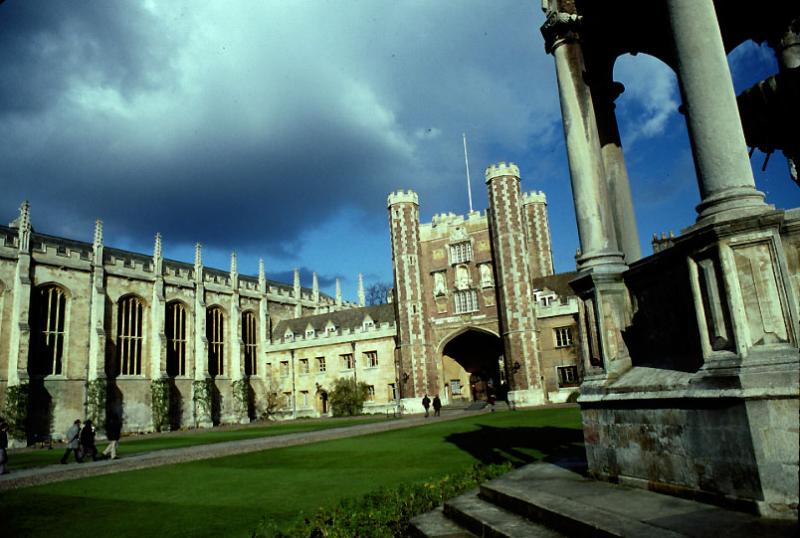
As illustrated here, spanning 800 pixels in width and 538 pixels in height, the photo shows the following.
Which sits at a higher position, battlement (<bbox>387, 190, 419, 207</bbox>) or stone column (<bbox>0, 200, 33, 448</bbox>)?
battlement (<bbox>387, 190, 419, 207</bbox>)

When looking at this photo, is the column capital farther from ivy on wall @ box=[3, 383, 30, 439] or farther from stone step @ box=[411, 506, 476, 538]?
ivy on wall @ box=[3, 383, 30, 439]

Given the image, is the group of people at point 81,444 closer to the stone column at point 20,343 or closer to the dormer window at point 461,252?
the stone column at point 20,343

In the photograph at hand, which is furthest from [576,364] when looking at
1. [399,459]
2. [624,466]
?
[624,466]

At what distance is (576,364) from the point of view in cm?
3453

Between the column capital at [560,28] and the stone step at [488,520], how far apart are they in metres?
5.84

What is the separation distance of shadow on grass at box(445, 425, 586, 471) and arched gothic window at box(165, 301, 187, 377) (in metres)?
31.8

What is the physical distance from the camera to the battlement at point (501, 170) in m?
37.6

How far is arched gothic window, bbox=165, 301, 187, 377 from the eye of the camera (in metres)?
41.7

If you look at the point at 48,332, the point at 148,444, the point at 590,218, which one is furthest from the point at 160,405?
the point at 590,218

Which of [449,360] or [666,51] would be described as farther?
[449,360]

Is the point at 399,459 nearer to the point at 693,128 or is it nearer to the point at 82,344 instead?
the point at 693,128

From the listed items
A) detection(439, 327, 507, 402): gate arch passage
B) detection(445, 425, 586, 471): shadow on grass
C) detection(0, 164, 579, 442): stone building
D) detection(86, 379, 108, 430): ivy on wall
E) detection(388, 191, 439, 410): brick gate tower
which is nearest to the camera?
detection(445, 425, 586, 471): shadow on grass

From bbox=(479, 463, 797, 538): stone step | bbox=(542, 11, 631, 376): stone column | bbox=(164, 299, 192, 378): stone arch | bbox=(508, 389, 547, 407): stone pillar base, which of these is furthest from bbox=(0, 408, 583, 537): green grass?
bbox=(164, 299, 192, 378): stone arch

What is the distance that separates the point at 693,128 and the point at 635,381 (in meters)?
2.49
